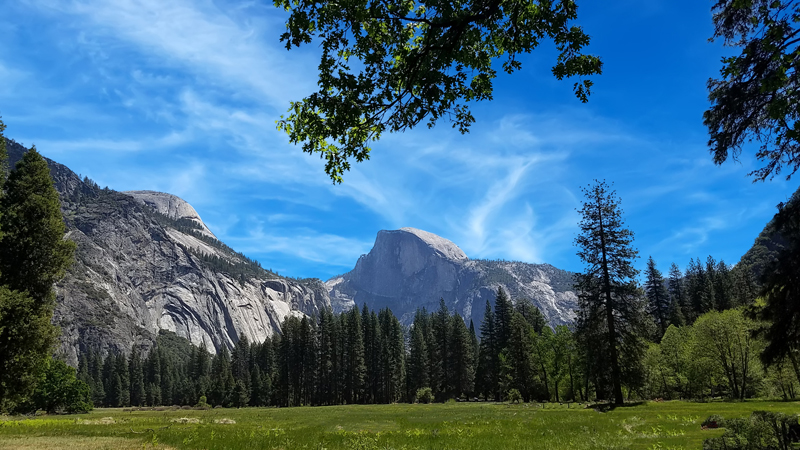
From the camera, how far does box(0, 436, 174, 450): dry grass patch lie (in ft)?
45.0

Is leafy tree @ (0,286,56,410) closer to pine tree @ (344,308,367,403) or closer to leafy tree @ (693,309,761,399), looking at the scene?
leafy tree @ (693,309,761,399)

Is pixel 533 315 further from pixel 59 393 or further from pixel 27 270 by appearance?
pixel 59 393

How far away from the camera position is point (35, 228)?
1084 inches

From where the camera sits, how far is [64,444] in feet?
48.1

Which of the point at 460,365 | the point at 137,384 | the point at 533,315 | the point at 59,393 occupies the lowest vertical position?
the point at 137,384

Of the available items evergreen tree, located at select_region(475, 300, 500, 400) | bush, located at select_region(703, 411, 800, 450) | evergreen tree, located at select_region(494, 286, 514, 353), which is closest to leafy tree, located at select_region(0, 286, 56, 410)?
bush, located at select_region(703, 411, 800, 450)

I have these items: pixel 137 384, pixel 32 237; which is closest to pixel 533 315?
pixel 32 237

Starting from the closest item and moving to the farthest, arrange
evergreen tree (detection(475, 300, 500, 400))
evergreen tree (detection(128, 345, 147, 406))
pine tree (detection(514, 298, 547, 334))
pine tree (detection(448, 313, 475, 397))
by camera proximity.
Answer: evergreen tree (detection(475, 300, 500, 400)) → pine tree (detection(514, 298, 547, 334)) → pine tree (detection(448, 313, 475, 397)) → evergreen tree (detection(128, 345, 147, 406))

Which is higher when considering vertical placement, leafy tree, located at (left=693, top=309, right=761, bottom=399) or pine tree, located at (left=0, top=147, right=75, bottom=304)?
pine tree, located at (left=0, top=147, right=75, bottom=304)

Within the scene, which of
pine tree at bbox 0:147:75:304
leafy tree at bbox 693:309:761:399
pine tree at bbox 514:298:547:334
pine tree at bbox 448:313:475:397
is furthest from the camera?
pine tree at bbox 448:313:475:397

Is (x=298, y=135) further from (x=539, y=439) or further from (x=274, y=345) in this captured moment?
(x=274, y=345)

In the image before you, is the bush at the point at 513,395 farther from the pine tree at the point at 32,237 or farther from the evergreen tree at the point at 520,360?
the pine tree at the point at 32,237

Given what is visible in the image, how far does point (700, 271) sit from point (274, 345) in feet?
356

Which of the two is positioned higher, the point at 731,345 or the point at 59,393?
the point at 731,345
